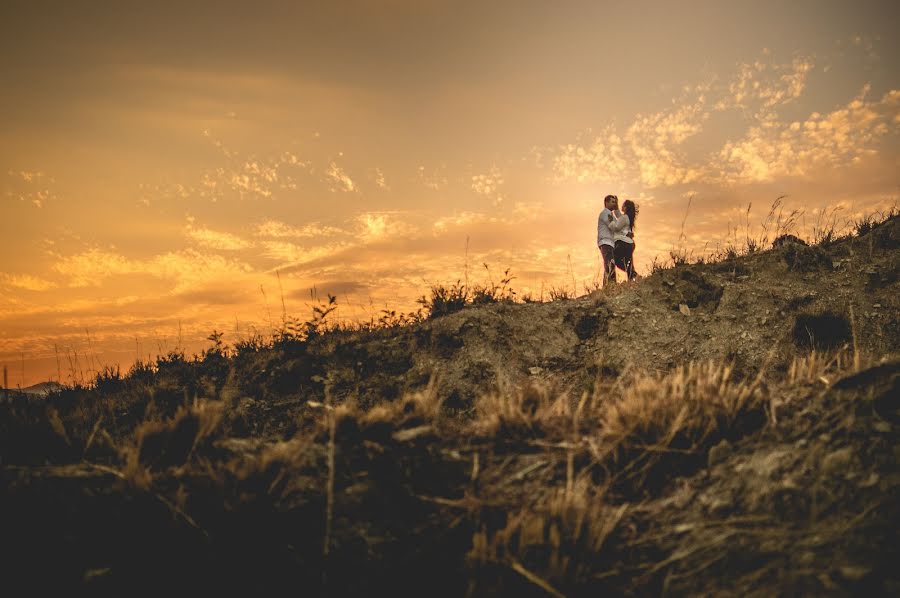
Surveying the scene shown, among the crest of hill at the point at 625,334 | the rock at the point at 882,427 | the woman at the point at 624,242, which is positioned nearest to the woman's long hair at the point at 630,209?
the woman at the point at 624,242

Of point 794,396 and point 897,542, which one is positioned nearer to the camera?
point 897,542

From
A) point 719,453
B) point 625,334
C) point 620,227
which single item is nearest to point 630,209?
point 620,227

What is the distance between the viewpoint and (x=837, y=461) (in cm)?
203

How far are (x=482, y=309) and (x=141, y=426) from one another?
8.13 m

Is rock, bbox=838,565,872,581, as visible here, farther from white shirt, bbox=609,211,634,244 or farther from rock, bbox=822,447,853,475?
white shirt, bbox=609,211,634,244

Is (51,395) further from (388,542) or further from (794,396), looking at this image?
(794,396)

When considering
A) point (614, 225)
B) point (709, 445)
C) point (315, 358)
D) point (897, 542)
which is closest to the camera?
point (897, 542)

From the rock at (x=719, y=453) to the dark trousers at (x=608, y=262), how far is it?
32.0 ft

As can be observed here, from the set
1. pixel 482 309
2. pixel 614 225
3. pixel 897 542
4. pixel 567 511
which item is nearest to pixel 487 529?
pixel 567 511

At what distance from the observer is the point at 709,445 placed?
2.46 m

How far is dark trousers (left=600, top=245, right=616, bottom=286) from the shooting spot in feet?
38.8

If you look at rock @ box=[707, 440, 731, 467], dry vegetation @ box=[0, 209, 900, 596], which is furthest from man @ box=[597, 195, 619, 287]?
rock @ box=[707, 440, 731, 467]

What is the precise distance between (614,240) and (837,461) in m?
A: 10.2

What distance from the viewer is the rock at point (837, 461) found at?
78.4 inches
